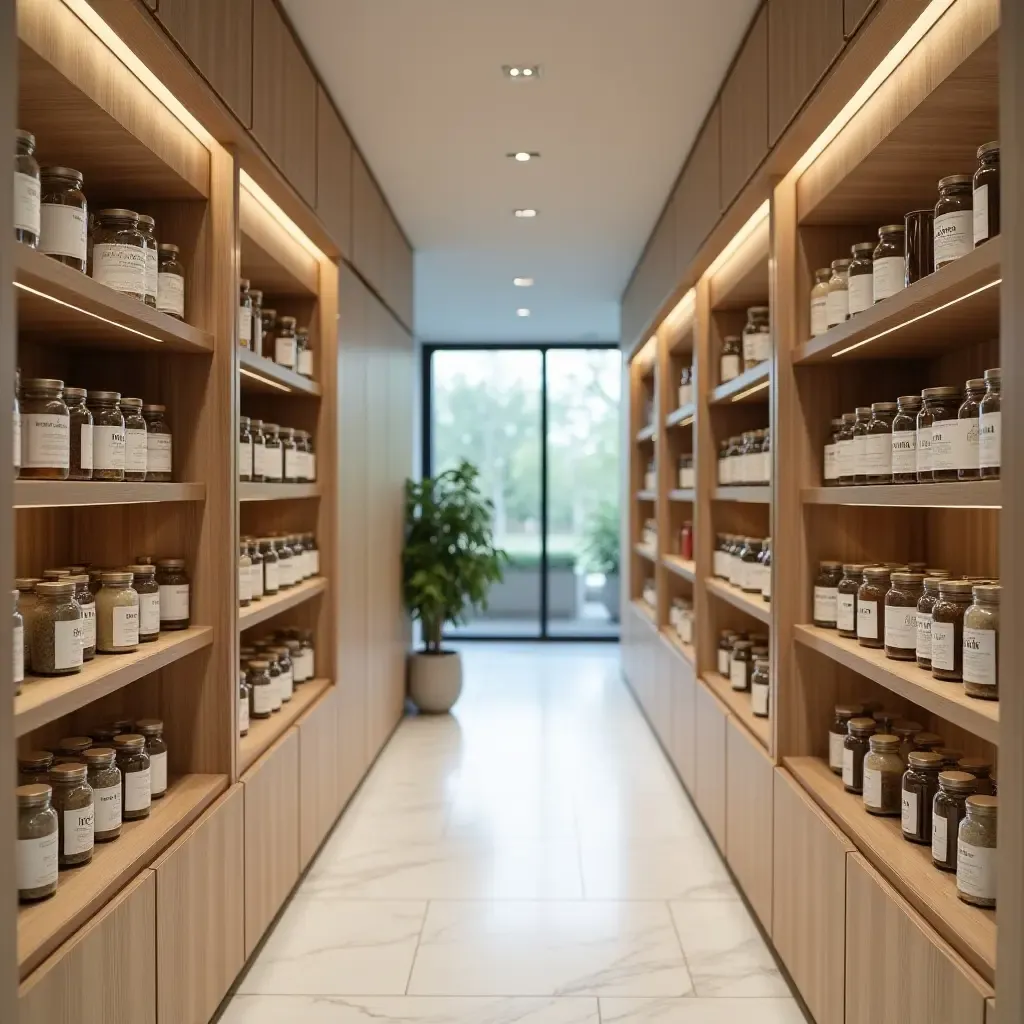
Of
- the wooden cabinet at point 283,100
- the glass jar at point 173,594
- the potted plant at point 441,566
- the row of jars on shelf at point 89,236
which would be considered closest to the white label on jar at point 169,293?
the row of jars on shelf at point 89,236

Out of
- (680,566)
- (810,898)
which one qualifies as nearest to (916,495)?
A: (810,898)

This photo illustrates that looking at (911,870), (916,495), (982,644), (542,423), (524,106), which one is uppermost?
→ (524,106)

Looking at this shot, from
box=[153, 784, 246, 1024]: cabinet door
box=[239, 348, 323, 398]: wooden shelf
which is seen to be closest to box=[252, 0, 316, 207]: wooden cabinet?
box=[239, 348, 323, 398]: wooden shelf

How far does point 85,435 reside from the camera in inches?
78.2

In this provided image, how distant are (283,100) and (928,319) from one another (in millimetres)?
1904

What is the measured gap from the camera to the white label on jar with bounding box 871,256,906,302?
223cm

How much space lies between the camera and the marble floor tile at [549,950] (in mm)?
2611

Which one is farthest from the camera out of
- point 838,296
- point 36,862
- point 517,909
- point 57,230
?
point 517,909

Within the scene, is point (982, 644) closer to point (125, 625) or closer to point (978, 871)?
point (978, 871)

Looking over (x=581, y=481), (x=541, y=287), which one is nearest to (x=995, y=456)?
(x=541, y=287)

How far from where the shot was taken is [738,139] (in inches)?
122

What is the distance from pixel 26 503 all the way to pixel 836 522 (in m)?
2.07

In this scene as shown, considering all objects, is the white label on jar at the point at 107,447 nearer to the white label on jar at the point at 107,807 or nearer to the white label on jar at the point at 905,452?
the white label on jar at the point at 107,807

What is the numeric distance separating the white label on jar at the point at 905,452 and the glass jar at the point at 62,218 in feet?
5.67
